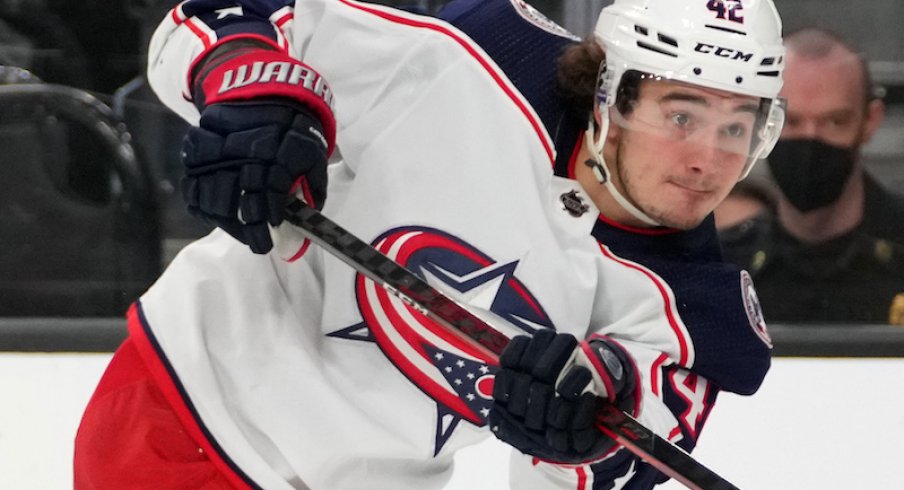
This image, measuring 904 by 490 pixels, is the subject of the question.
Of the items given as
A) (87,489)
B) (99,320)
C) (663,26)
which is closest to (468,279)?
(663,26)

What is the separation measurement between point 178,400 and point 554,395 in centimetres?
47

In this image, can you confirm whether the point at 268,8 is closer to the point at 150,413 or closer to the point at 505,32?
the point at 505,32

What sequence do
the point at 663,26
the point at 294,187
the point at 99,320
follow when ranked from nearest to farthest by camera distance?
the point at 294,187, the point at 663,26, the point at 99,320

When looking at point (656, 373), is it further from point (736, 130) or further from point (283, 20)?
point (283, 20)

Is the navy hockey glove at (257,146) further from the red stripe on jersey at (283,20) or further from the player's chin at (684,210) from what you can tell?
the player's chin at (684,210)

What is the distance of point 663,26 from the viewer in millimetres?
1452

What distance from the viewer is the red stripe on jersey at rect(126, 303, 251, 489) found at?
1.47 meters

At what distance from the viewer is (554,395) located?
3.99ft

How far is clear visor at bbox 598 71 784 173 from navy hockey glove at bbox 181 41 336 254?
1.10 feet

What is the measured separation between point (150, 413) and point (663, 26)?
70 centimetres

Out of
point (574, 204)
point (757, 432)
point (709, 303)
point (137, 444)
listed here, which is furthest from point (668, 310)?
point (757, 432)

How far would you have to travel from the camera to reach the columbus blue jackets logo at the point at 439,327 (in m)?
1.48

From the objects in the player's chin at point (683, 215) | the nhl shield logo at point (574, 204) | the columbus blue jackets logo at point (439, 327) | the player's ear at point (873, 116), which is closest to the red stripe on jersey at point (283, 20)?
the columbus blue jackets logo at point (439, 327)

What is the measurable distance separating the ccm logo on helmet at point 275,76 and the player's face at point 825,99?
1.53 m
